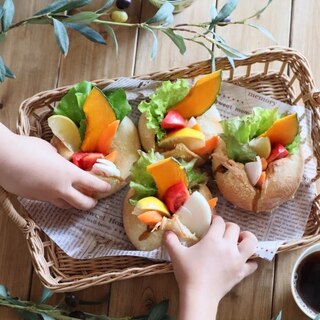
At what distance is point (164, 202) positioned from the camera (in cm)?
98

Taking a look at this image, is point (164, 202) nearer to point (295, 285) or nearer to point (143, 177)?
point (143, 177)

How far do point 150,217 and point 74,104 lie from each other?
0.25 m

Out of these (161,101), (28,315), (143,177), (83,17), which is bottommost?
(28,315)

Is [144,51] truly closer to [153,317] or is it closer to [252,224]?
[252,224]

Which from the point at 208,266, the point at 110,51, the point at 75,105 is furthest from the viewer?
the point at 110,51

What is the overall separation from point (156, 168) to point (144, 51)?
1.06ft

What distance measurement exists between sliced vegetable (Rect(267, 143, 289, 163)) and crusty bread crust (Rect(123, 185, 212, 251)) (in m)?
0.12

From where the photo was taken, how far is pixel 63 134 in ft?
3.41

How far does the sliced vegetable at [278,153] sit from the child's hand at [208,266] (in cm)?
14

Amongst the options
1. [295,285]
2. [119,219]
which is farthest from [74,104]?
[295,285]

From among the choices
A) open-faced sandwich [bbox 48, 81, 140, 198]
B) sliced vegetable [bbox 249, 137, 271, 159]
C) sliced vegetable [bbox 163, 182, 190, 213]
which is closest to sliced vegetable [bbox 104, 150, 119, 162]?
open-faced sandwich [bbox 48, 81, 140, 198]

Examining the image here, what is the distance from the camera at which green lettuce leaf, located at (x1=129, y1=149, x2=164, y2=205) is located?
98cm

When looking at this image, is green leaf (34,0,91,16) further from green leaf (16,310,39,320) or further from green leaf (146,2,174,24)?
green leaf (16,310,39,320)

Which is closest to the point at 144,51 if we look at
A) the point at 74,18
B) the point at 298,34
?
the point at 74,18
